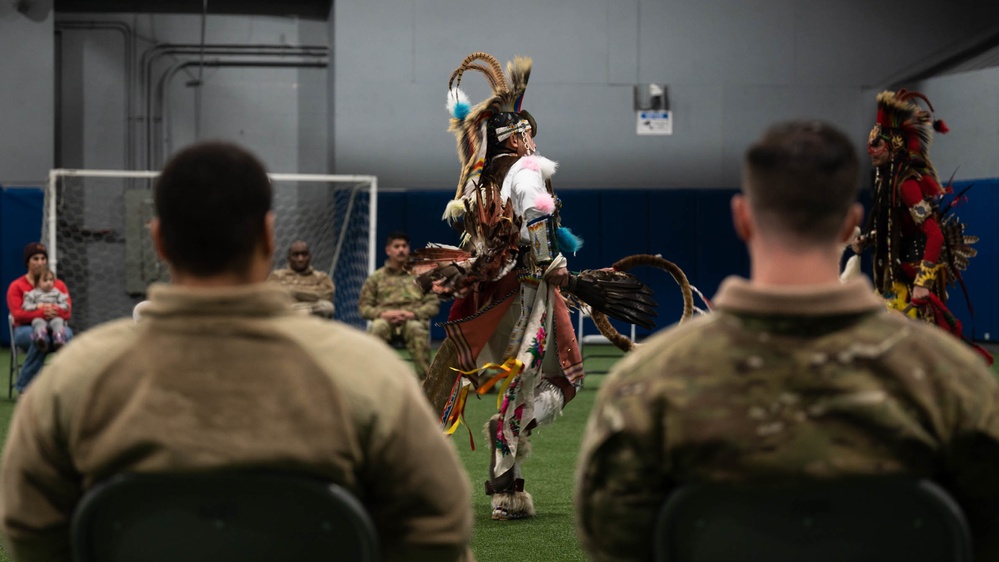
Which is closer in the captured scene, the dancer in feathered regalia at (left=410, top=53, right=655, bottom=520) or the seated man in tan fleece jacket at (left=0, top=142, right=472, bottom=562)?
the seated man in tan fleece jacket at (left=0, top=142, right=472, bottom=562)

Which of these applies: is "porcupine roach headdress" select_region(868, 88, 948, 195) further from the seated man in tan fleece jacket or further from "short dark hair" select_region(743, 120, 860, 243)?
the seated man in tan fleece jacket

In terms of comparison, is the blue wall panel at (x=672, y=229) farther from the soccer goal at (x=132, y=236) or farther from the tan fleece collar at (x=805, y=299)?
the tan fleece collar at (x=805, y=299)

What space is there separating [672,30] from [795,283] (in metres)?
12.3

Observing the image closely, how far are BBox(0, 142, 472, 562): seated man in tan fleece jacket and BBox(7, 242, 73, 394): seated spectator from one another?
6.94 m

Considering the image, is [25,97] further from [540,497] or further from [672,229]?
[540,497]

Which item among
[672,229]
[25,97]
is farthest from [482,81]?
[25,97]

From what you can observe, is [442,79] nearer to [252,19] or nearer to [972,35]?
[252,19]

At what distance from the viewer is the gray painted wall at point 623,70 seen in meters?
13.2

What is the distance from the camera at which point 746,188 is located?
5.22 feet

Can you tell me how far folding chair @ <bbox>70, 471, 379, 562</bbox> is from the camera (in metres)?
1.46

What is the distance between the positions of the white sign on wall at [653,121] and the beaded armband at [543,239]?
906 centimetres

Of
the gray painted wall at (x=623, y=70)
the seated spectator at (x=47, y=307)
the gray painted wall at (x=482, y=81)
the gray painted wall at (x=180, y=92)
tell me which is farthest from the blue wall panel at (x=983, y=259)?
the seated spectator at (x=47, y=307)

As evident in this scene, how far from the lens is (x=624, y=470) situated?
1.54 metres

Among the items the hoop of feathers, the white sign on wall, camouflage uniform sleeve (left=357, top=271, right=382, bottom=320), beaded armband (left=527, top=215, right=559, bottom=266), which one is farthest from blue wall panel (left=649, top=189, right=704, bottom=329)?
beaded armband (left=527, top=215, right=559, bottom=266)
